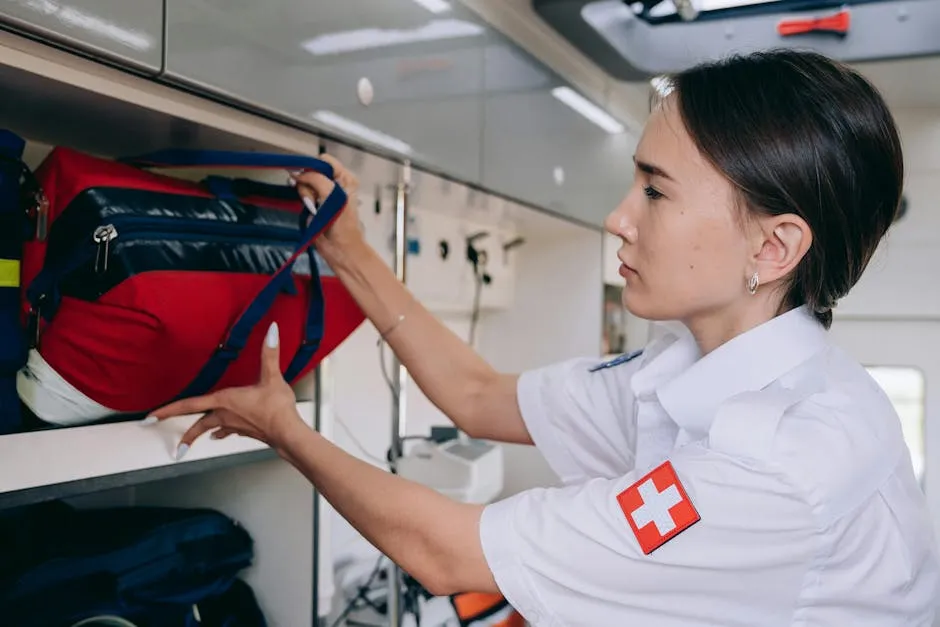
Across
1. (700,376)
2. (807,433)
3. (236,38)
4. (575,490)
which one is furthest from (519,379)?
(236,38)

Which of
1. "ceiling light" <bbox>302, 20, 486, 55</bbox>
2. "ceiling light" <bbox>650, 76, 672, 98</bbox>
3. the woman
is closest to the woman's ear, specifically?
the woman

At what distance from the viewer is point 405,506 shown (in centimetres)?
89

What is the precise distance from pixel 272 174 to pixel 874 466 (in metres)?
0.89

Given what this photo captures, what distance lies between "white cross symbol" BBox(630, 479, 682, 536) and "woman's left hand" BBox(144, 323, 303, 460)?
42 cm

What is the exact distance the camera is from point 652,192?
1002 millimetres

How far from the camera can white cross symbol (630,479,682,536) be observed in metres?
0.80

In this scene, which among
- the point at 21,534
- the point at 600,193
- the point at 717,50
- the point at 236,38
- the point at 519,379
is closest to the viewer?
the point at 236,38

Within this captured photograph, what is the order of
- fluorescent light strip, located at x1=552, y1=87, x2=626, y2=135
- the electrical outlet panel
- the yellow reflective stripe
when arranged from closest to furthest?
1. the yellow reflective stripe
2. fluorescent light strip, located at x1=552, y1=87, x2=626, y2=135
3. the electrical outlet panel

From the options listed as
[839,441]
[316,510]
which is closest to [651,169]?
[839,441]

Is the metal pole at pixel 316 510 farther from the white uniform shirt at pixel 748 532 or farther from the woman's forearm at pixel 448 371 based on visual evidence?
the white uniform shirt at pixel 748 532

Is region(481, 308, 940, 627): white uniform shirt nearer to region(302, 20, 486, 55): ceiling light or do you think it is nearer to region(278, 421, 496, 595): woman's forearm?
region(278, 421, 496, 595): woman's forearm

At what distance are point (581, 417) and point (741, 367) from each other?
13.4 inches

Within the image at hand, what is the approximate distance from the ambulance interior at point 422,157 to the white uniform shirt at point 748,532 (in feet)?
1.66

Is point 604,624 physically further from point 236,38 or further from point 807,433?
point 236,38
